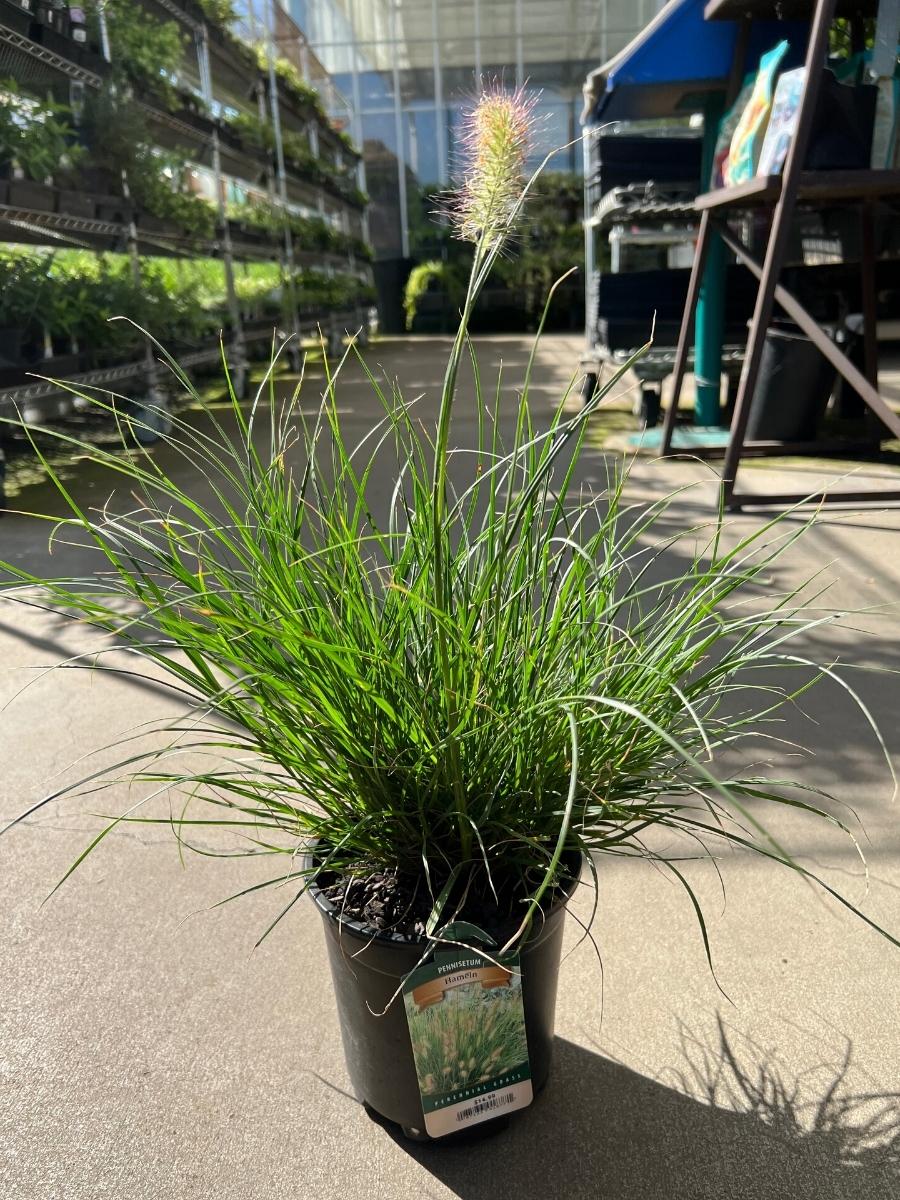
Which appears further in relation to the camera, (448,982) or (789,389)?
(789,389)

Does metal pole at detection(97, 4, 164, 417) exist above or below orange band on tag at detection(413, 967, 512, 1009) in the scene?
above

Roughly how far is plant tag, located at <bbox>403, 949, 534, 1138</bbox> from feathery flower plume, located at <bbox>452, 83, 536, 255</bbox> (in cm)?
78

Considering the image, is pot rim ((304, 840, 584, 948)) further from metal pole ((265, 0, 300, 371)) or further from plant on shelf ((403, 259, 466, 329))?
plant on shelf ((403, 259, 466, 329))

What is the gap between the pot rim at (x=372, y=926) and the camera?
1.02 meters

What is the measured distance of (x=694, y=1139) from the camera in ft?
3.87

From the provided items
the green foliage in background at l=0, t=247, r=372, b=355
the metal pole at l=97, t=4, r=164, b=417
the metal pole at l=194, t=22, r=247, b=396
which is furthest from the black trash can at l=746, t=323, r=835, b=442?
the metal pole at l=194, t=22, r=247, b=396

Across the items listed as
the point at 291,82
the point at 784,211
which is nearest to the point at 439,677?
the point at 784,211

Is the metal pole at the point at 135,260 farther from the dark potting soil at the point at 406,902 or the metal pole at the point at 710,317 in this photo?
the dark potting soil at the point at 406,902

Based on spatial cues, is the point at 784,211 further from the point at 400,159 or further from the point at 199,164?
the point at 400,159

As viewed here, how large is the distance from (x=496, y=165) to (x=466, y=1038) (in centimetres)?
96

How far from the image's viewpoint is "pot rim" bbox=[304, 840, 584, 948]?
1023mm

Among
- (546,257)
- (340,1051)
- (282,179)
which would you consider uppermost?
(282,179)

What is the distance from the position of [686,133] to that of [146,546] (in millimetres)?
6455

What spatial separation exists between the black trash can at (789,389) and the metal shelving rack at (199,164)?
237 cm
